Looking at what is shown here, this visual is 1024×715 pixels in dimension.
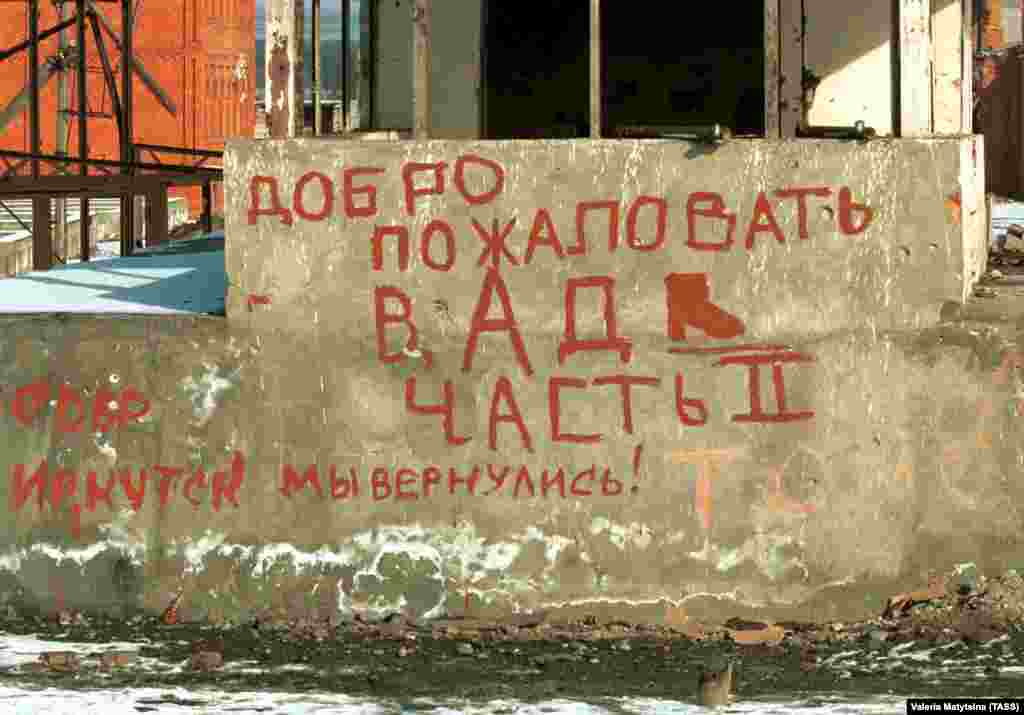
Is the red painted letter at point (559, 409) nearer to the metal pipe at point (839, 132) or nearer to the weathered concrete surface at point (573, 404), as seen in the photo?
the weathered concrete surface at point (573, 404)

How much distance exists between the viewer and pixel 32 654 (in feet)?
29.3

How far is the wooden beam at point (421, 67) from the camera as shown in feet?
32.0

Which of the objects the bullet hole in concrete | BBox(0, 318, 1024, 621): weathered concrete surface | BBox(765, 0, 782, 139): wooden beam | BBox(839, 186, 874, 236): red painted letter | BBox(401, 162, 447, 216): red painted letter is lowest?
the bullet hole in concrete

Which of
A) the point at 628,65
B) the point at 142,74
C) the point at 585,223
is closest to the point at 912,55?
the point at 585,223

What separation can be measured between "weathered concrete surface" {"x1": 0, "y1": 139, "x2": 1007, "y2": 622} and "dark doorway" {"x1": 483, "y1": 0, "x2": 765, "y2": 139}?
4849 millimetres

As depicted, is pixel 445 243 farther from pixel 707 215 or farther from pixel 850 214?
pixel 850 214

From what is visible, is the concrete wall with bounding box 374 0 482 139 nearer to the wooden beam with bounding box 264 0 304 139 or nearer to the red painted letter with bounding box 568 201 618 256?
the wooden beam with bounding box 264 0 304 139

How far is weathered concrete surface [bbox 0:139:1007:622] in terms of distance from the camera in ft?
30.6

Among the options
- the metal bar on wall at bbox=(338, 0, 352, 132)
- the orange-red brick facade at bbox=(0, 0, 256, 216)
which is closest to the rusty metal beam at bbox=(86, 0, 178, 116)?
the metal bar on wall at bbox=(338, 0, 352, 132)

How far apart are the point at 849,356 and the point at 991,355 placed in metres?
0.68

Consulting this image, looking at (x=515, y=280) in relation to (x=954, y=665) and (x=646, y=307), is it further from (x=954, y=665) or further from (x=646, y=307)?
(x=954, y=665)

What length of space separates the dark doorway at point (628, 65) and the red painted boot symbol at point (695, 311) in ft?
16.4

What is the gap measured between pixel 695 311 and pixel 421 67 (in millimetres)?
1896

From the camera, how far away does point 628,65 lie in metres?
14.3
